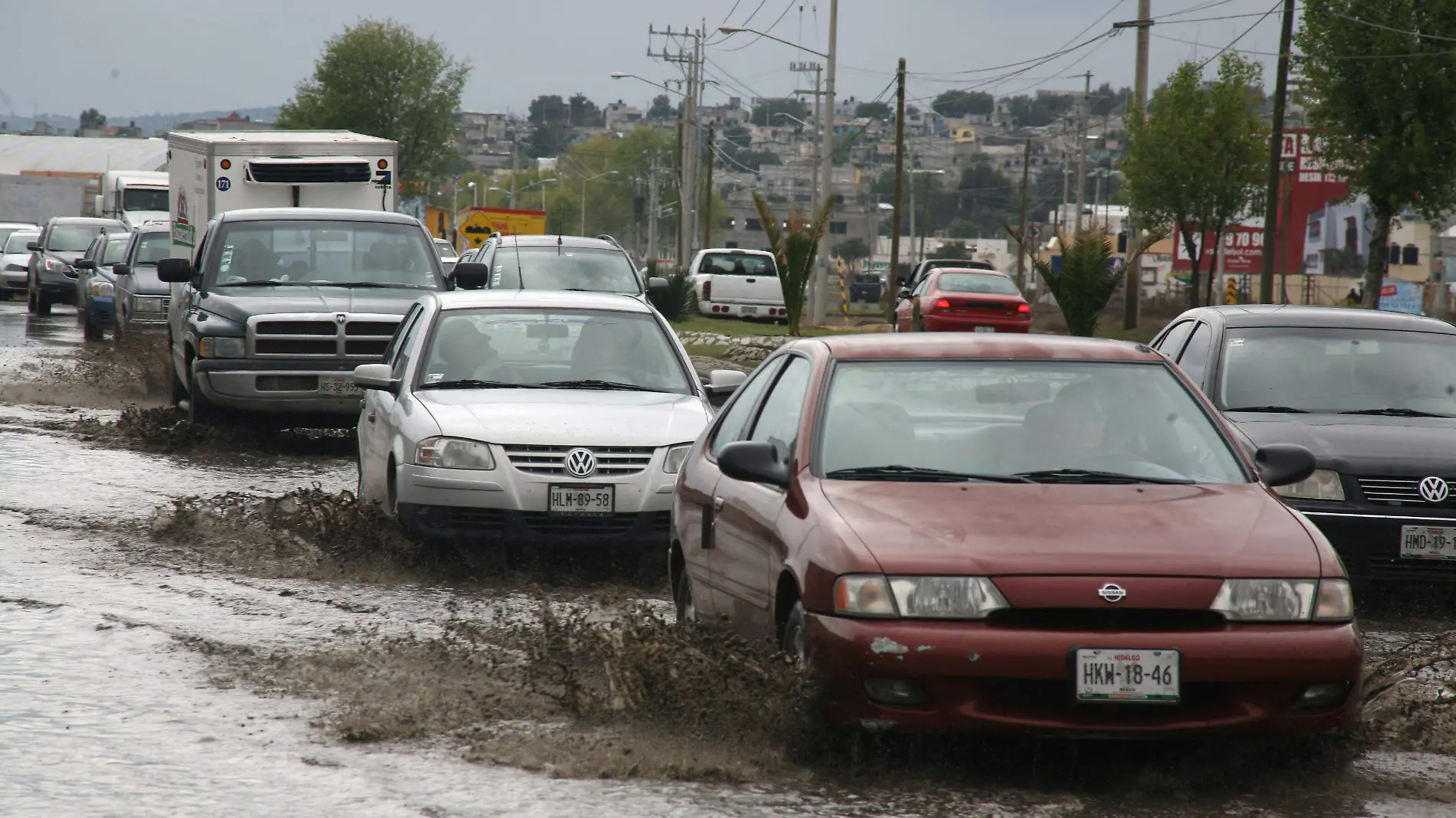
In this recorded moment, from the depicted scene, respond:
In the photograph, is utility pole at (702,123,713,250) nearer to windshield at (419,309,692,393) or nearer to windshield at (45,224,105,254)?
windshield at (45,224,105,254)

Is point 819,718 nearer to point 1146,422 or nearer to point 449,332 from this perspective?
point 1146,422

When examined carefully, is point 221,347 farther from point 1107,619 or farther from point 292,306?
point 1107,619

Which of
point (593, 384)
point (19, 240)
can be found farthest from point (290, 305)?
point (19, 240)

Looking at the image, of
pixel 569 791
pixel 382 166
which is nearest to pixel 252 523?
pixel 569 791

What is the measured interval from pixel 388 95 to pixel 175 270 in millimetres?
77401

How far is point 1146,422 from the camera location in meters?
6.69

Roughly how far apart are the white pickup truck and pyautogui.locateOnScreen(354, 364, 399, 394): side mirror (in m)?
30.7

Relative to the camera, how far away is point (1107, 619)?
5.50 metres

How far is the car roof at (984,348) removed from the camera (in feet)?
22.3

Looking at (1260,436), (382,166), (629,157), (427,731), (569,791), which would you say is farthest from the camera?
(629,157)

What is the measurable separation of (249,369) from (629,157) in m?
175

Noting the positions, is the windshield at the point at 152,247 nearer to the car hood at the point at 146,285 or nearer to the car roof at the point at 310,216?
the car hood at the point at 146,285

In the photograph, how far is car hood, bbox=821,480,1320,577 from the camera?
5.54 metres

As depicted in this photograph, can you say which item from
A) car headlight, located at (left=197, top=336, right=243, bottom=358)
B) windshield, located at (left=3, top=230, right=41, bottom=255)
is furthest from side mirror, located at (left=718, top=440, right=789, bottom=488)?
windshield, located at (left=3, top=230, right=41, bottom=255)
